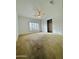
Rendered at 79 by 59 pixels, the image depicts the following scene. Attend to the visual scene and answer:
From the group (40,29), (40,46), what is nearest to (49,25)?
(40,29)

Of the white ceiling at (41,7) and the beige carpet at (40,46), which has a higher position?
the white ceiling at (41,7)

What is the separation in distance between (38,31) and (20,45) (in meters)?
0.23

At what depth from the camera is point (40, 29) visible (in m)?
1.10

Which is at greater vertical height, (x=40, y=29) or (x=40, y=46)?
(x=40, y=29)

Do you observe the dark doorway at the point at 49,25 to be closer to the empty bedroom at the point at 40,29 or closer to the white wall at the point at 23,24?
the empty bedroom at the point at 40,29

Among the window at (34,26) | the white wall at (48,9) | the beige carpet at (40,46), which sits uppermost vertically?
the white wall at (48,9)

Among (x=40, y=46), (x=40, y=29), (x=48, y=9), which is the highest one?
(x=48, y=9)

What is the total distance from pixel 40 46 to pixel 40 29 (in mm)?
167

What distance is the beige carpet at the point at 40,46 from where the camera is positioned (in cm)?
101

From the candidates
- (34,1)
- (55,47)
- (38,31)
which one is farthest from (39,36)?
(34,1)

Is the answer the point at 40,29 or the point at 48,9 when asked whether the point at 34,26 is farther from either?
the point at 48,9

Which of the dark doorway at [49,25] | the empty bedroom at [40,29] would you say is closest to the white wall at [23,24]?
the empty bedroom at [40,29]
